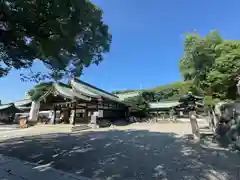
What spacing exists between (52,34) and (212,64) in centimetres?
771

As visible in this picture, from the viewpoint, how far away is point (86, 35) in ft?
19.2

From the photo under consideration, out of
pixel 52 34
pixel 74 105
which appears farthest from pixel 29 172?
pixel 74 105

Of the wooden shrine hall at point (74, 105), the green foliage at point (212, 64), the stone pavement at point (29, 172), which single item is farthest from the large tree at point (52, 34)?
the wooden shrine hall at point (74, 105)

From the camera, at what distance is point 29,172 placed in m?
4.57


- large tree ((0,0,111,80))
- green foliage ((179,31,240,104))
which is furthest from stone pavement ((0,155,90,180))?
green foliage ((179,31,240,104))

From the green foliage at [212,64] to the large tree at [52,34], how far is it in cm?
539

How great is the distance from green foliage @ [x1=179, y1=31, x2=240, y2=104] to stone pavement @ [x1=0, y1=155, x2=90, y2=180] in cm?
741

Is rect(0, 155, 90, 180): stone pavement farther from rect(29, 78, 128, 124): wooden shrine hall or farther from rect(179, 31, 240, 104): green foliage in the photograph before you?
rect(29, 78, 128, 124): wooden shrine hall

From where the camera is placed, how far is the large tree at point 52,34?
4492 mm

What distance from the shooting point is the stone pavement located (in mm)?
4147

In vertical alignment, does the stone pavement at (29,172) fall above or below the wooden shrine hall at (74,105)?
below

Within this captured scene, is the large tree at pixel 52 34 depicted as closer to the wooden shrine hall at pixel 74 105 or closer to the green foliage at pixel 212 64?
the green foliage at pixel 212 64

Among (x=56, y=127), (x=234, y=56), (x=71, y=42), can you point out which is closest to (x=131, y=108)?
(x=56, y=127)

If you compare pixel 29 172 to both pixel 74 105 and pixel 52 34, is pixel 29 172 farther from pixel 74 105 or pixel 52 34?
pixel 74 105
